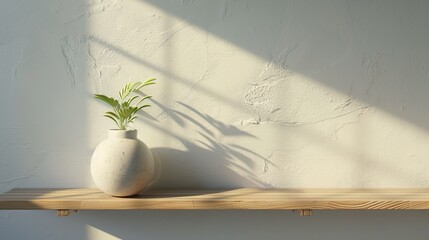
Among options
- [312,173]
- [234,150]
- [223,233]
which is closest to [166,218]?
[223,233]

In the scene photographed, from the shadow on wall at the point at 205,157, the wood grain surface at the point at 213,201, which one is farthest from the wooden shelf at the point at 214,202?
the shadow on wall at the point at 205,157

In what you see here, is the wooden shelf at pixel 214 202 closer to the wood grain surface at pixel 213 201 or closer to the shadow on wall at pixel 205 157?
the wood grain surface at pixel 213 201

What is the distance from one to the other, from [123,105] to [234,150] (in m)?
0.45

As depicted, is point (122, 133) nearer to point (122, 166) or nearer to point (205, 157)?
point (122, 166)

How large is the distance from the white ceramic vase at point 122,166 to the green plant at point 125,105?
2.8 inches

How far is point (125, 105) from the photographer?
1683 millimetres

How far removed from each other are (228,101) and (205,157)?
227 mm

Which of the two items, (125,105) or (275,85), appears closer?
(125,105)

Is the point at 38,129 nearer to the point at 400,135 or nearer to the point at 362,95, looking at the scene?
the point at 362,95

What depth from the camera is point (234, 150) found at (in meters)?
1.83

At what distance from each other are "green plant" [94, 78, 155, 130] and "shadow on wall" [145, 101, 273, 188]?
100 millimetres

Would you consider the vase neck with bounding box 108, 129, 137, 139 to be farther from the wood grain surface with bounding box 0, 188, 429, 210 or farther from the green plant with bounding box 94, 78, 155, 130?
the wood grain surface with bounding box 0, 188, 429, 210

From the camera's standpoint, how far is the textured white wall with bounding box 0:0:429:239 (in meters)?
1.81

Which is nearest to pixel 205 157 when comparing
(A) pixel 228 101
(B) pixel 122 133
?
(A) pixel 228 101
